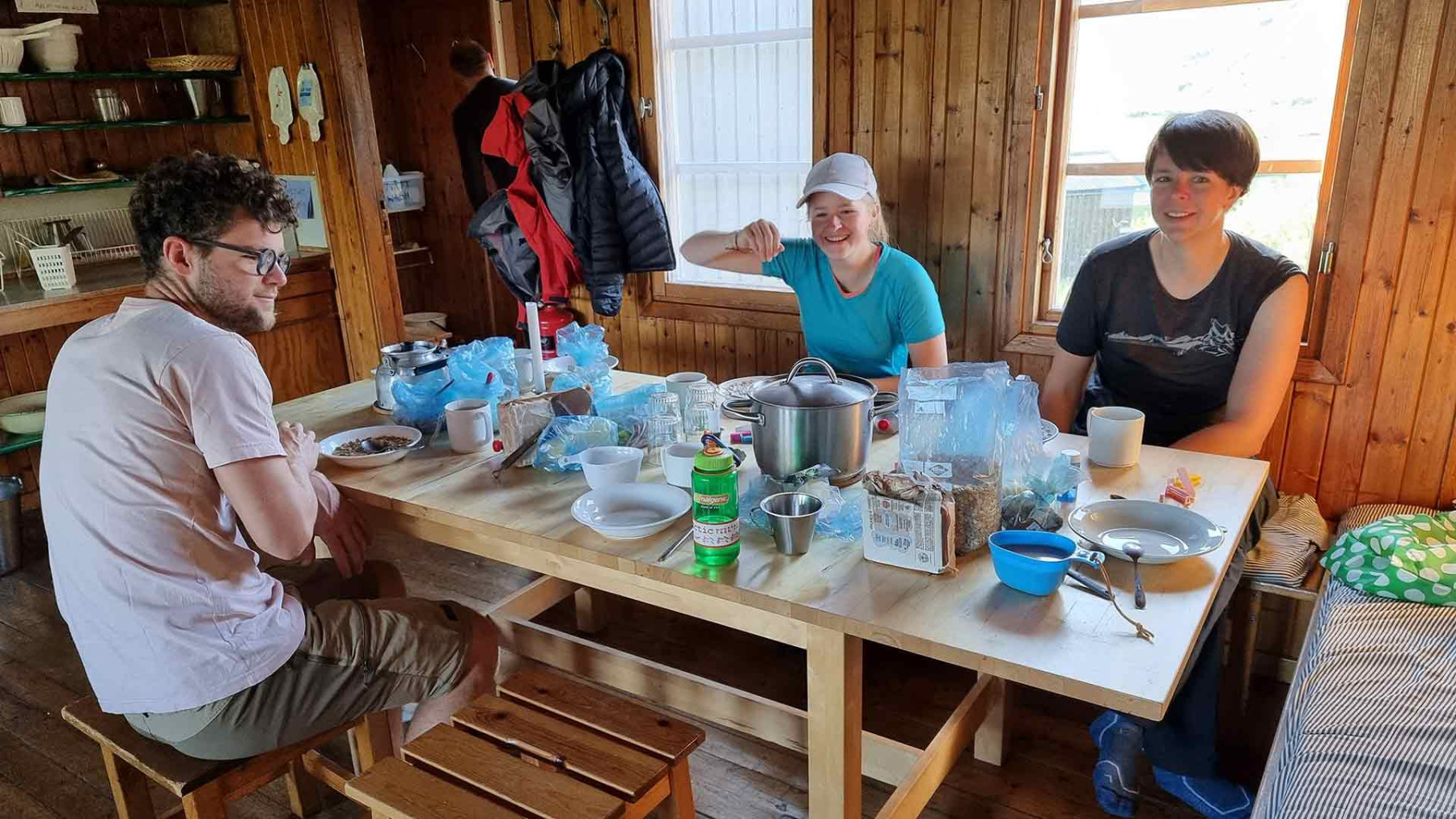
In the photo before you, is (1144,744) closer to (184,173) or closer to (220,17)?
(184,173)

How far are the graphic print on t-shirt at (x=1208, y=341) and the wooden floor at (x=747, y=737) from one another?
80cm

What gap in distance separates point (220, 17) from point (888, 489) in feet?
14.2

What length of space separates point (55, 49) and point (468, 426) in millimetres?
3078

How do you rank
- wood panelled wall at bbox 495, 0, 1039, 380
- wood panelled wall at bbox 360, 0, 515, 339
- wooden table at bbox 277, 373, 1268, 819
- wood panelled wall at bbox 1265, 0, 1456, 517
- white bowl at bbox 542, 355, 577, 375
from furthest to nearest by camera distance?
wood panelled wall at bbox 360, 0, 515, 339
wood panelled wall at bbox 495, 0, 1039, 380
white bowl at bbox 542, 355, 577, 375
wood panelled wall at bbox 1265, 0, 1456, 517
wooden table at bbox 277, 373, 1268, 819

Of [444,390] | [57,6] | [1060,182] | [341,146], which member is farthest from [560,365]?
[57,6]

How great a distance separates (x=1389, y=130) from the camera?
2107 mm

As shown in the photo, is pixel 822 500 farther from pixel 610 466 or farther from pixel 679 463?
pixel 610 466

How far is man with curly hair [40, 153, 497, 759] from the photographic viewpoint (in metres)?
1.40

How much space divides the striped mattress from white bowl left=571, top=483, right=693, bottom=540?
1058mm

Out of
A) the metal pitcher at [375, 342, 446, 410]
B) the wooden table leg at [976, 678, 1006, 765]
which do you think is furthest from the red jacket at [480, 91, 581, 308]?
the wooden table leg at [976, 678, 1006, 765]

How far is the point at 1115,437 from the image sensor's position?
5.61 feet

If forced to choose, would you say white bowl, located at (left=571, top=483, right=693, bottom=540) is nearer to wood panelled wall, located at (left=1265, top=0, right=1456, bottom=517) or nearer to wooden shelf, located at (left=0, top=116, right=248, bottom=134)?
wood panelled wall, located at (left=1265, top=0, right=1456, bottom=517)

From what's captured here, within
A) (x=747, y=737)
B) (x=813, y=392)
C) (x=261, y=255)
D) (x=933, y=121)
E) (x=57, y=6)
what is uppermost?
(x=57, y=6)

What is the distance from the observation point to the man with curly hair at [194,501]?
140 centimetres
